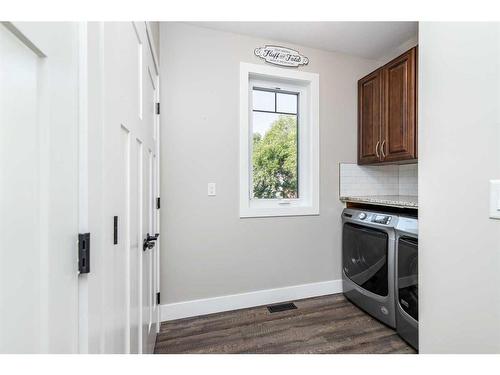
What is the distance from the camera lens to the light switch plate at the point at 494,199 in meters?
0.69

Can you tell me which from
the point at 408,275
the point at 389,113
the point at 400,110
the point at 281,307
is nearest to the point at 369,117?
the point at 389,113

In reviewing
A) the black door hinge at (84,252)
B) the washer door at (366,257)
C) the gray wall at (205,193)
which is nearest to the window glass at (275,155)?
the gray wall at (205,193)

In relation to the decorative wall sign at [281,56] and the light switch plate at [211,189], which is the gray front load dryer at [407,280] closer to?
the light switch plate at [211,189]

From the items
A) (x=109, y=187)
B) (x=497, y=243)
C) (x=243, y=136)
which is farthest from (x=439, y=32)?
(x=243, y=136)

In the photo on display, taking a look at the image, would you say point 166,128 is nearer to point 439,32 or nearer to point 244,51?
point 244,51

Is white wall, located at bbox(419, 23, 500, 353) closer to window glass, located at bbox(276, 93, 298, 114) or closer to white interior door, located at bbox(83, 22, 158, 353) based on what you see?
white interior door, located at bbox(83, 22, 158, 353)

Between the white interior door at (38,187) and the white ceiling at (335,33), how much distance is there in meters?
1.92

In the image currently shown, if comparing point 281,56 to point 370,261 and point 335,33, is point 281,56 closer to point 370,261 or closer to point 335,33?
point 335,33

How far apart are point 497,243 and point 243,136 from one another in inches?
69.1

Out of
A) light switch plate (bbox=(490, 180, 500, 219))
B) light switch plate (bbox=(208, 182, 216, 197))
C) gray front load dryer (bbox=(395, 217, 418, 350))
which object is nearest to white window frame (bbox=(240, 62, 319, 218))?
light switch plate (bbox=(208, 182, 216, 197))

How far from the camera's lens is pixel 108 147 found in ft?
2.07

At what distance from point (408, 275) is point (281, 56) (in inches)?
82.6

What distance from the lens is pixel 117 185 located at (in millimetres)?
726

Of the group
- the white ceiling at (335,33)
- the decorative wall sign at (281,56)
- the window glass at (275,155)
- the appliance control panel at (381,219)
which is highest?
the white ceiling at (335,33)
